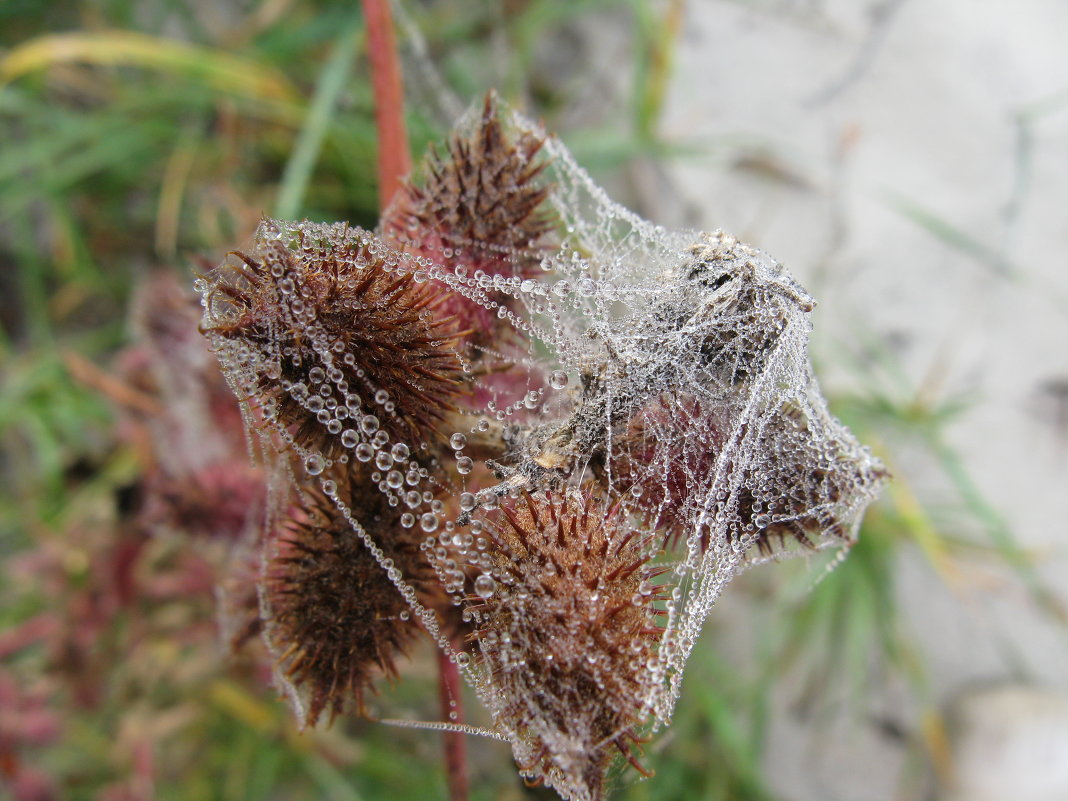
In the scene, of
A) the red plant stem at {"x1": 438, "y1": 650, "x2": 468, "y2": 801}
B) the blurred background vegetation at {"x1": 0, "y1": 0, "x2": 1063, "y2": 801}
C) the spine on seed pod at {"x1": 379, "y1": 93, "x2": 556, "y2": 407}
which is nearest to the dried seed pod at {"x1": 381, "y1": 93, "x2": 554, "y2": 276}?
the spine on seed pod at {"x1": 379, "y1": 93, "x2": 556, "y2": 407}

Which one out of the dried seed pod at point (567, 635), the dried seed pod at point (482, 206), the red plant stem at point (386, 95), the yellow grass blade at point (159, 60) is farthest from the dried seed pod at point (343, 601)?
the yellow grass blade at point (159, 60)

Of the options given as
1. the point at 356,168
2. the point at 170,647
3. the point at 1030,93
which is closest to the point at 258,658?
the point at 170,647

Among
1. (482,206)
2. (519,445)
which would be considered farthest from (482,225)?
(519,445)

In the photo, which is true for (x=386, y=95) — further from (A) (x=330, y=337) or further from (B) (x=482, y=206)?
(A) (x=330, y=337)

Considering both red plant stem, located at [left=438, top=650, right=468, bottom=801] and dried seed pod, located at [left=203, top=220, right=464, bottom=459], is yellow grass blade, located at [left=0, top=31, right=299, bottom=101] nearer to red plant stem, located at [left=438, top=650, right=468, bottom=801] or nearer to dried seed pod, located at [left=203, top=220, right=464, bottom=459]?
dried seed pod, located at [left=203, top=220, right=464, bottom=459]

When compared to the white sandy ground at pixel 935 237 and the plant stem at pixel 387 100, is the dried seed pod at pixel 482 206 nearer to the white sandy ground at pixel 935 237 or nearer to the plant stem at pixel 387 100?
the plant stem at pixel 387 100

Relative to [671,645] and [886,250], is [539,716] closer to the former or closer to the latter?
[671,645]

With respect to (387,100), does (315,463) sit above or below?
below
